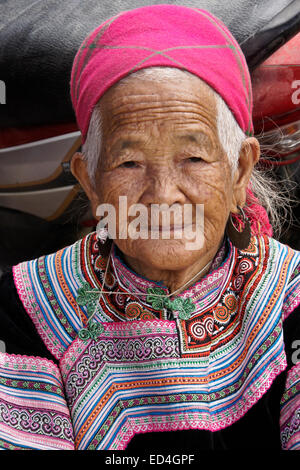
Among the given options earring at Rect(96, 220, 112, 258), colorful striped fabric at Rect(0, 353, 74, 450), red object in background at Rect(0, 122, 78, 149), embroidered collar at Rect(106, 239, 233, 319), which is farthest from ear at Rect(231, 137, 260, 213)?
red object in background at Rect(0, 122, 78, 149)

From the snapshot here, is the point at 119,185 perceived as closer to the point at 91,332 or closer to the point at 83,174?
the point at 83,174

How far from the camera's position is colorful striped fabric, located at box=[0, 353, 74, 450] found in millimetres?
1739

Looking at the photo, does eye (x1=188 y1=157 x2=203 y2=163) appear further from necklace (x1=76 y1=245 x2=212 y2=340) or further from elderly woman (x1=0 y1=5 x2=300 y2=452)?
necklace (x1=76 y1=245 x2=212 y2=340)

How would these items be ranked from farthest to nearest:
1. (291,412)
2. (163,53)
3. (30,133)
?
(30,133) → (291,412) → (163,53)

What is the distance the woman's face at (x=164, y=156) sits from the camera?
1.52 m

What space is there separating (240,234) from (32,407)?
31.3 inches

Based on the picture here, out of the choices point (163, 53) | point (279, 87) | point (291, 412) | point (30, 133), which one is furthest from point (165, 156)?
point (30, 133)

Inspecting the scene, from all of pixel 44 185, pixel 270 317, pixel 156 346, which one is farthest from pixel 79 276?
pixel 44 185

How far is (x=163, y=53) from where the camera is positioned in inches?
59.8

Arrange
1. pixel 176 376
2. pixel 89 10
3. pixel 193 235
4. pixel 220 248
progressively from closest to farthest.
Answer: pixel 193 235, pixel 176 376, pixel 220 248, pixel 89 10

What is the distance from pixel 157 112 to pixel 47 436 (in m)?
0.96

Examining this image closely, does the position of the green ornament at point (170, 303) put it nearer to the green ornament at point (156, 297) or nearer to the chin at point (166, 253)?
the green ornament at point (156, 297)

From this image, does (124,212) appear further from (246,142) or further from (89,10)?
(89,10)

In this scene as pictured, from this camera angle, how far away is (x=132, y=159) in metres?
1.56
